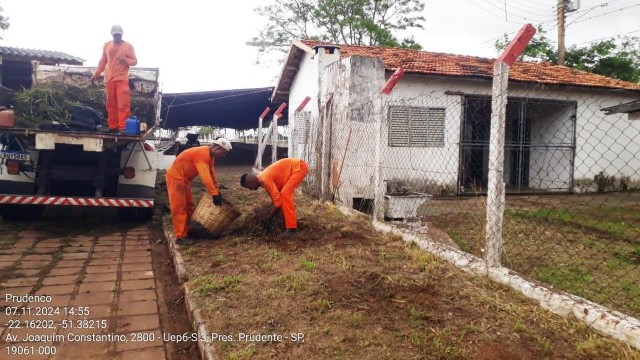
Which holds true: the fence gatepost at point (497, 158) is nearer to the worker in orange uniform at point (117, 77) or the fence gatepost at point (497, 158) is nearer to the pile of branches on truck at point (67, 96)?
the worker in orange uniform at point (117, 77)

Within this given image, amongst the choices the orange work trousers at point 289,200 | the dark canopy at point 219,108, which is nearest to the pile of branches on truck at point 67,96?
the orange work trousers at point 289,200

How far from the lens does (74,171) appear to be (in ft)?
19.0

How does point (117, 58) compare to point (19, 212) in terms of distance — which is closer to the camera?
point (19, 212)

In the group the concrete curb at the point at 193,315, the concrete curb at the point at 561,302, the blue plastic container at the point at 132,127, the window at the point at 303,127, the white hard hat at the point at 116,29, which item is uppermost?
the white hard hat at the point at 116,29

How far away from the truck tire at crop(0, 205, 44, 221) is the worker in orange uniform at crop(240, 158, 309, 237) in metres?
3.71

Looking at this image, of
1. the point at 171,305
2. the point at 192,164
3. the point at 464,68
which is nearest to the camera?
the point at 171,305

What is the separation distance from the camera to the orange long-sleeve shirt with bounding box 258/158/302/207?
185 inches

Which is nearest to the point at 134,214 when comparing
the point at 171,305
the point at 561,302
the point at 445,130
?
the point at 171,305

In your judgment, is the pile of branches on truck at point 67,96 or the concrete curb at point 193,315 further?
the pile of branches on truck at point 67,96

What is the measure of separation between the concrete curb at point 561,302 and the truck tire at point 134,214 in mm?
4517

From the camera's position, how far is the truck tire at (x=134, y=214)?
20.8ft

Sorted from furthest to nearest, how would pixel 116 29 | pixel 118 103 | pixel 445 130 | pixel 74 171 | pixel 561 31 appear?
pixel 561 31
pixel 445 130
pixel 116 29
pixel 118 103
pixel 74 171

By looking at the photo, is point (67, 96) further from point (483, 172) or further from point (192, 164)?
point (483, 172)

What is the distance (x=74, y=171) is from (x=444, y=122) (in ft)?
25.5
